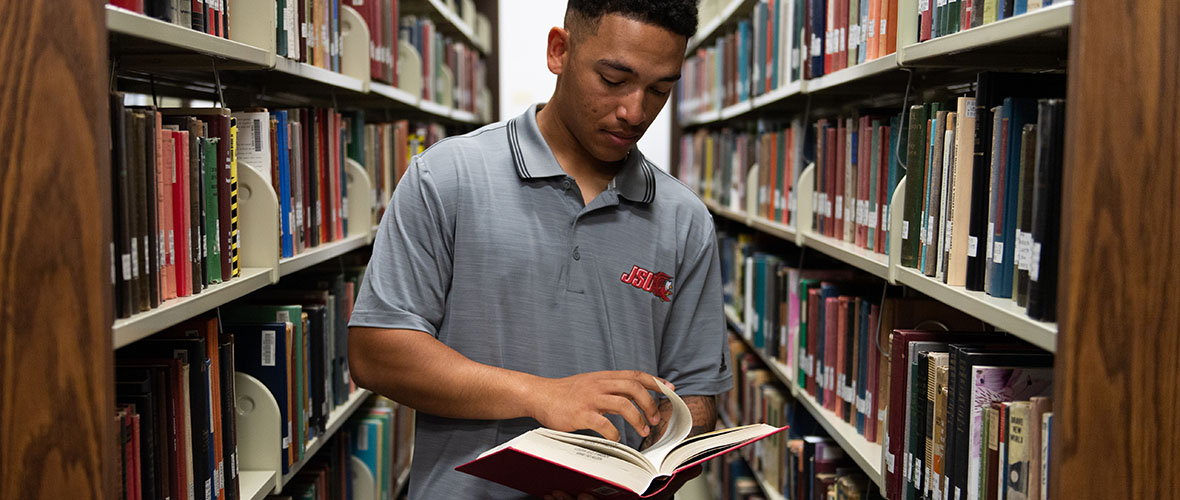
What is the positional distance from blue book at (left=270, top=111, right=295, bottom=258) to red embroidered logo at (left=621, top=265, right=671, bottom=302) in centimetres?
81

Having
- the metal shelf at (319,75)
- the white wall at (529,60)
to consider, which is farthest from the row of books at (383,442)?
the white wall at (529,60)

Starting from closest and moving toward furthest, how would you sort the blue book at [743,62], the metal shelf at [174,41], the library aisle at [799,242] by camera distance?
the library aisle at [799,242]
the metal shelf at [174,41]
the blue book at [743,62]

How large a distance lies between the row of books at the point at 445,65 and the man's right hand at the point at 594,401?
240 centimetres

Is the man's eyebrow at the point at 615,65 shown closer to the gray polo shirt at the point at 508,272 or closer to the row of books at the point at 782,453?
the gray polo shirt at the point at 508,272

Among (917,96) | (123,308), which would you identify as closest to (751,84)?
(917,96)

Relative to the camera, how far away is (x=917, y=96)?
190 cm

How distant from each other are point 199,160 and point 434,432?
574 millimetres

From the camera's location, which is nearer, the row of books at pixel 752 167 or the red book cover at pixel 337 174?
the red book cover at pixel 337 174

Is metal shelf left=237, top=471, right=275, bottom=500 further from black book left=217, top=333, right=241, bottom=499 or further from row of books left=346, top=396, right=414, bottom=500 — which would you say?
row of books left=346, top=396, right=414, bottom=500

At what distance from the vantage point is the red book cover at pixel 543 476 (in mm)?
1151

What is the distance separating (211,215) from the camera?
4.93 feet

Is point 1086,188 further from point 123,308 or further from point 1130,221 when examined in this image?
point 123,308

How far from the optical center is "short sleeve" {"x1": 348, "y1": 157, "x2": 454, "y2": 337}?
4.57ft

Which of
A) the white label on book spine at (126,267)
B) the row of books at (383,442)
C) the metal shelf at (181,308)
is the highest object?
the white label on book spine at (126,267)
